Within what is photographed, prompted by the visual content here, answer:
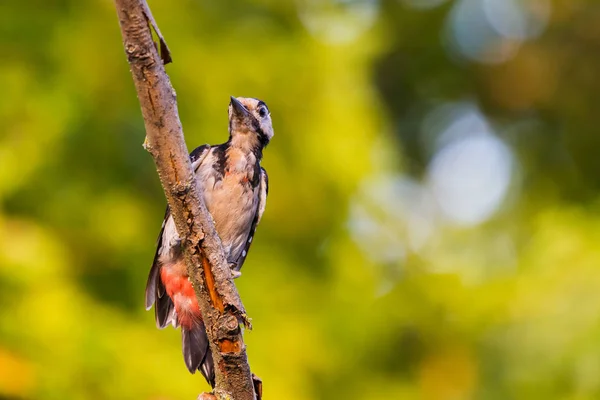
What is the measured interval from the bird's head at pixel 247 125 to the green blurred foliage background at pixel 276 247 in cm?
158

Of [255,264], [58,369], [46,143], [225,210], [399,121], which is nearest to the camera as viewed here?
[225,210]

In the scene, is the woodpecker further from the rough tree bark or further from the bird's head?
the rough tree bark

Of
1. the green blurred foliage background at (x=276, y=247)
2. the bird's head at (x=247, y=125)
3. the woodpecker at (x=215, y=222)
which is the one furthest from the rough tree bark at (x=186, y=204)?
the green blurred foliage background at (x=276, y=247)

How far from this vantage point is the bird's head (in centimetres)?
480

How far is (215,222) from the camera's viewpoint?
4.49m

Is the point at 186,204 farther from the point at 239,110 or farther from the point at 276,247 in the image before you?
the point at 276,247

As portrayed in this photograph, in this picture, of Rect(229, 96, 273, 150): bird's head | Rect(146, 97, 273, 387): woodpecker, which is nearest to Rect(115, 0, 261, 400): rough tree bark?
Rect(146, 97, 273, 387): woodpecker

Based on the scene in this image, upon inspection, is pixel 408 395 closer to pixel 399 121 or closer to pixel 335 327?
pixel 335 327

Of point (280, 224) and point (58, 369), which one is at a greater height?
point (280, 224)

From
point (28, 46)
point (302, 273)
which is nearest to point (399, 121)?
point (302, 273)

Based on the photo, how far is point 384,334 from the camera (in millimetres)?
6914

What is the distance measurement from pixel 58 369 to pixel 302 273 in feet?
6.66

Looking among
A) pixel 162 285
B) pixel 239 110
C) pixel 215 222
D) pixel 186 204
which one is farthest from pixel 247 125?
pixel 186 204

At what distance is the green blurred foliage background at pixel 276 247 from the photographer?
5.89 m
